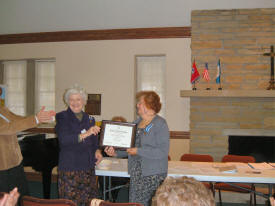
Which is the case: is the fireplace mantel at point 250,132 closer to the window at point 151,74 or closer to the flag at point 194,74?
the flag at point 194,74

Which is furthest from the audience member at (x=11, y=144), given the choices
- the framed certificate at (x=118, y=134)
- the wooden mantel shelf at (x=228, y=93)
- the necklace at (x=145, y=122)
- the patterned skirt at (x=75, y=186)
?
the wooden mantel shelf at (x=228, y=93)

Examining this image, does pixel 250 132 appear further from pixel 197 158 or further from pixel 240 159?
pixel 197 158

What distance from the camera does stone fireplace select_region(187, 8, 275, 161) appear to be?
5105mm

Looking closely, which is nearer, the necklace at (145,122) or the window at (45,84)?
the necklace at (145,122)

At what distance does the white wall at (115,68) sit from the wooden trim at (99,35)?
3.8 inches

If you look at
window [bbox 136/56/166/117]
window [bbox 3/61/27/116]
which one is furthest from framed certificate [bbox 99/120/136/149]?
window [bbox 3/61/27/116]

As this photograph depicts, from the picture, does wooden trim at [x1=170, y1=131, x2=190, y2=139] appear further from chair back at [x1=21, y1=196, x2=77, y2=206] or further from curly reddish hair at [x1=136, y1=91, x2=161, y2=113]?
chair back at [x1=21, y1=196, x2=77, y2=206]

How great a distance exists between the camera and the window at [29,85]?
6.29m

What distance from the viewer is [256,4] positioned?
17.4 feet

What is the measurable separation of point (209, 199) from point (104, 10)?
549 cm

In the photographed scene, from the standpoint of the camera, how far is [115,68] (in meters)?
5.78

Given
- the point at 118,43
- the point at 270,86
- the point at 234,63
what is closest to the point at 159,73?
the point at 118,43

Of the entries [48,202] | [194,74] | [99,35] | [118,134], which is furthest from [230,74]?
[48,202]

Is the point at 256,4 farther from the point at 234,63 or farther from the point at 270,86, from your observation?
the point at 270,86
